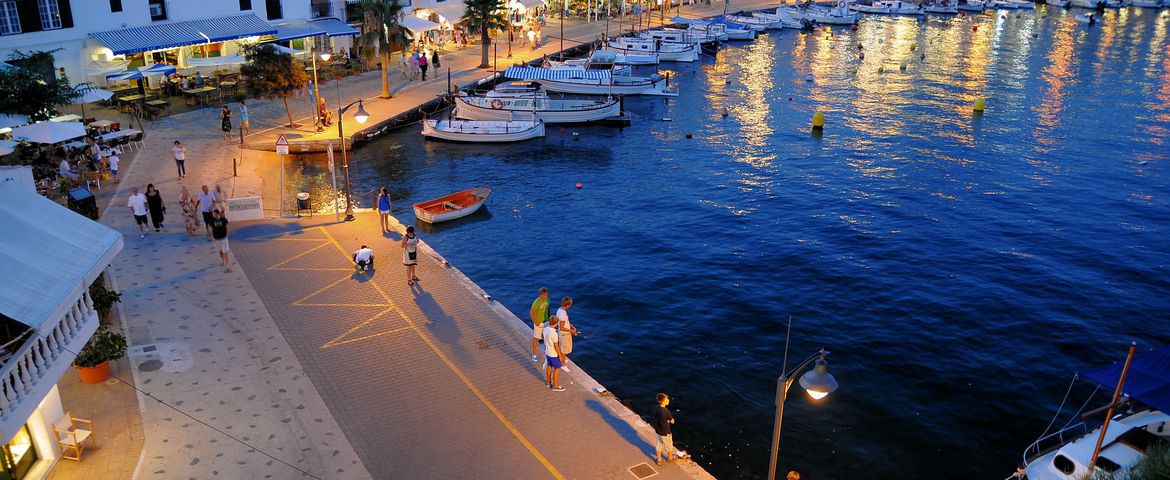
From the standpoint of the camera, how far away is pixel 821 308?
2780cm

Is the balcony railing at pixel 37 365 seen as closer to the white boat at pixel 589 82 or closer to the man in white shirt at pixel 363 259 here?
the man in white shirt at pixel 363 259

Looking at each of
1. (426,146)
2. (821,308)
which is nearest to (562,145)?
(426,146)

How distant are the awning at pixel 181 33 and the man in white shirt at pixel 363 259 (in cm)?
2967

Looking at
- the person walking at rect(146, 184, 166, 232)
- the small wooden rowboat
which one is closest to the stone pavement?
the person walking at rect(146, 184, 166, 232)

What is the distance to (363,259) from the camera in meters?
24.9

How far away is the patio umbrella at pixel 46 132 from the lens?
30766mm

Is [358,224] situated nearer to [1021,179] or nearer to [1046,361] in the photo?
[1046,361]

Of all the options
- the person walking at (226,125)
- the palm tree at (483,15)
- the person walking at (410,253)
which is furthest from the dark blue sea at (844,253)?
the palm tree at (483,15)

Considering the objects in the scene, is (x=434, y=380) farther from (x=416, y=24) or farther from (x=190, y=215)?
(x=416, y=24)

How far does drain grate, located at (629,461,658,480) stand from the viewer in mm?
15797

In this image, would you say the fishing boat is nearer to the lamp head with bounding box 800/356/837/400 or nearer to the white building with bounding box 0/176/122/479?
the lamp head with bounding box 800/356/837/400

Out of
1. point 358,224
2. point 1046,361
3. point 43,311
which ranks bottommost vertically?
point 1046,361

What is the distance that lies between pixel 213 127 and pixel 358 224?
18.4 metres

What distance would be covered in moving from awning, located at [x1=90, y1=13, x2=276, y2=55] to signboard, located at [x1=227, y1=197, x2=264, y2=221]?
2288 centimetres
